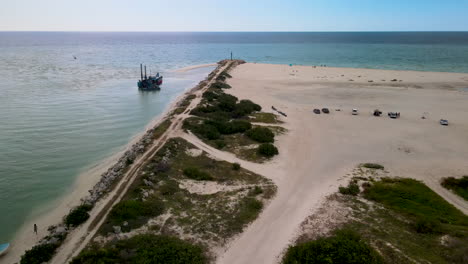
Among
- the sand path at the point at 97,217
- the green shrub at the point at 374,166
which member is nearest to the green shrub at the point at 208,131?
the sand path at the point at 97,217

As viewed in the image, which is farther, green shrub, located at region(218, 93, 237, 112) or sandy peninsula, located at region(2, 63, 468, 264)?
green shrub, located at region(218, 93, 237, 112)

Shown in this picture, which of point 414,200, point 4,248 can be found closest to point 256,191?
point 414,200

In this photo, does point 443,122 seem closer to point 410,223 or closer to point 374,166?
point 374,166

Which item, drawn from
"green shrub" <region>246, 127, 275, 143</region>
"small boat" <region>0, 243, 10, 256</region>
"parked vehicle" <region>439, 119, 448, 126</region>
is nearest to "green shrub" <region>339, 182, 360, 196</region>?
"green shrub" <region>246, 127, 275, 143</region>

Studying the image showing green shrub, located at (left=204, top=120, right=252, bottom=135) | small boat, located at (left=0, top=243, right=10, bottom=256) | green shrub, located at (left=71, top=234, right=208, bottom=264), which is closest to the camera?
green shrub, located at (left=71, top=234, right=208, bottom=264)

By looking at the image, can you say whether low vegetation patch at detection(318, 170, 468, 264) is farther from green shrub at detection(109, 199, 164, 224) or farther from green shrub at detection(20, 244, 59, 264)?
green shrub at detection(20, 244, 59, 264)

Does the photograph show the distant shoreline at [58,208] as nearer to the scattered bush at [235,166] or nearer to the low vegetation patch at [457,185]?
the scattered bush at [235,166]

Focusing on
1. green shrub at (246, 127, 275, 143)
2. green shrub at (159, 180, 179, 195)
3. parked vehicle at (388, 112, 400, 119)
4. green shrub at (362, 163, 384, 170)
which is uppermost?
parked vehicle at (388, 112, 400, 119)
